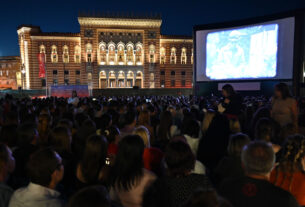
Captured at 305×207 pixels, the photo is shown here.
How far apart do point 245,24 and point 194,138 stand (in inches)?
702

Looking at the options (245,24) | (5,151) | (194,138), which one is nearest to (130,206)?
(5,151)

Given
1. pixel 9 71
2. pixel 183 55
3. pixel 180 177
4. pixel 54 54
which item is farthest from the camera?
pixel 9 71

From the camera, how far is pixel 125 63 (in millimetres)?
48844

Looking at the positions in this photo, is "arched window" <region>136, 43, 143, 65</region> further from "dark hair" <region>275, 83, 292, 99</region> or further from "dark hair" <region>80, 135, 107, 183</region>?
"dark hair" <region>80, 135, 107, 183</region>

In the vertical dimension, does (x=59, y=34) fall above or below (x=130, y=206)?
above

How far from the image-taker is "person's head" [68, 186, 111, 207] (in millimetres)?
1527

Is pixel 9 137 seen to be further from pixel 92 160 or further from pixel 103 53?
pixel 103 53

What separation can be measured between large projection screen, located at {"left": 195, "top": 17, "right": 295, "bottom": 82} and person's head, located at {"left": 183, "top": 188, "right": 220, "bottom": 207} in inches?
725

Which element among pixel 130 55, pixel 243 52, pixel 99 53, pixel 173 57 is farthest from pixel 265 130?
pixel 173 57

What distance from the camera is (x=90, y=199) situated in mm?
1548

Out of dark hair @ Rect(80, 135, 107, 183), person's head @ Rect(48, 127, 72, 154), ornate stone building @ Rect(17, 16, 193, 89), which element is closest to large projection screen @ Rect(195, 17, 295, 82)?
person's head @ Rect(48, 127, 72, 154)

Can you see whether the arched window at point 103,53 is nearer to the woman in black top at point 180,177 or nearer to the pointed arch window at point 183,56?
the pointed arch window at point 183,56

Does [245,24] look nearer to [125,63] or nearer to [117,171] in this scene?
[117,171]

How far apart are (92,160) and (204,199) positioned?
1.90m
